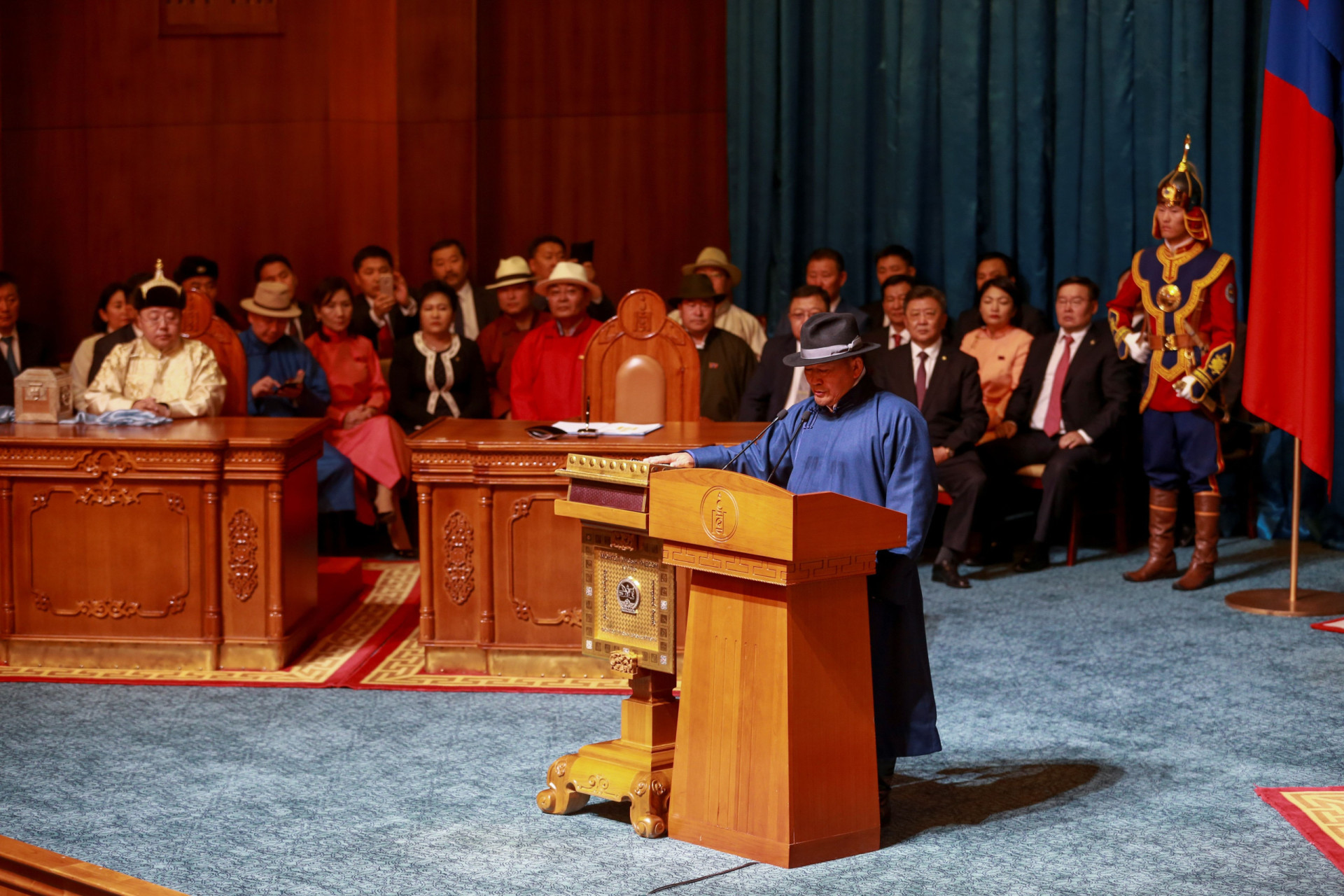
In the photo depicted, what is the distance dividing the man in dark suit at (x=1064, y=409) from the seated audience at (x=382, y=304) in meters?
→ 3.01

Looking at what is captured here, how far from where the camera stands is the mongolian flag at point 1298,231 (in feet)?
17.8

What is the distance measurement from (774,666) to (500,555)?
1935 mm

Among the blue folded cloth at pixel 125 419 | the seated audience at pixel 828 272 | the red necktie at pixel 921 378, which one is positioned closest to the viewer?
the blue folded cloth at pixel 125 419

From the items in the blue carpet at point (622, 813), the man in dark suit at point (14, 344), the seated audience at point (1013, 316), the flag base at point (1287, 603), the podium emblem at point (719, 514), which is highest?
the seated audience at point (1013, 316)

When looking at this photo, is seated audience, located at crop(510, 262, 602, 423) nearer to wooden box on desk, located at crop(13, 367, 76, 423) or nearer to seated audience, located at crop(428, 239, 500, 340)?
seated audience, located at crop(428, 239, 500, 340)

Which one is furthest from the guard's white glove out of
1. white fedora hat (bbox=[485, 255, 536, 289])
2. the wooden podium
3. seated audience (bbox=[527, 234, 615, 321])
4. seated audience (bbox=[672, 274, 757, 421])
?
the wooden podium

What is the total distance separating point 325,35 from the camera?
8.78 metres

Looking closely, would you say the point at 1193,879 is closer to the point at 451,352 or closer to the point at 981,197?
the point at 451,352

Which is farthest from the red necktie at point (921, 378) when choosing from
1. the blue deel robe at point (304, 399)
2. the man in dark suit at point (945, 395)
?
the blue deel robe at point (304, 399)

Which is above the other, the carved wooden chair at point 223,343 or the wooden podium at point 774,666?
the carved wooden chair at point 223,343

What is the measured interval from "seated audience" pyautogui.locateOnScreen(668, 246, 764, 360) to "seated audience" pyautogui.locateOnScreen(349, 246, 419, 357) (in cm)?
139

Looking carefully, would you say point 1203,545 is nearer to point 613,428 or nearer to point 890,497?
point 613,428

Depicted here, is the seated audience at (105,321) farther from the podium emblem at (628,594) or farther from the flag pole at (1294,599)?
the flag pole at (1294,599)

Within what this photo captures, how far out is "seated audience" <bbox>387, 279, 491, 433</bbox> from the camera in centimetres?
707
